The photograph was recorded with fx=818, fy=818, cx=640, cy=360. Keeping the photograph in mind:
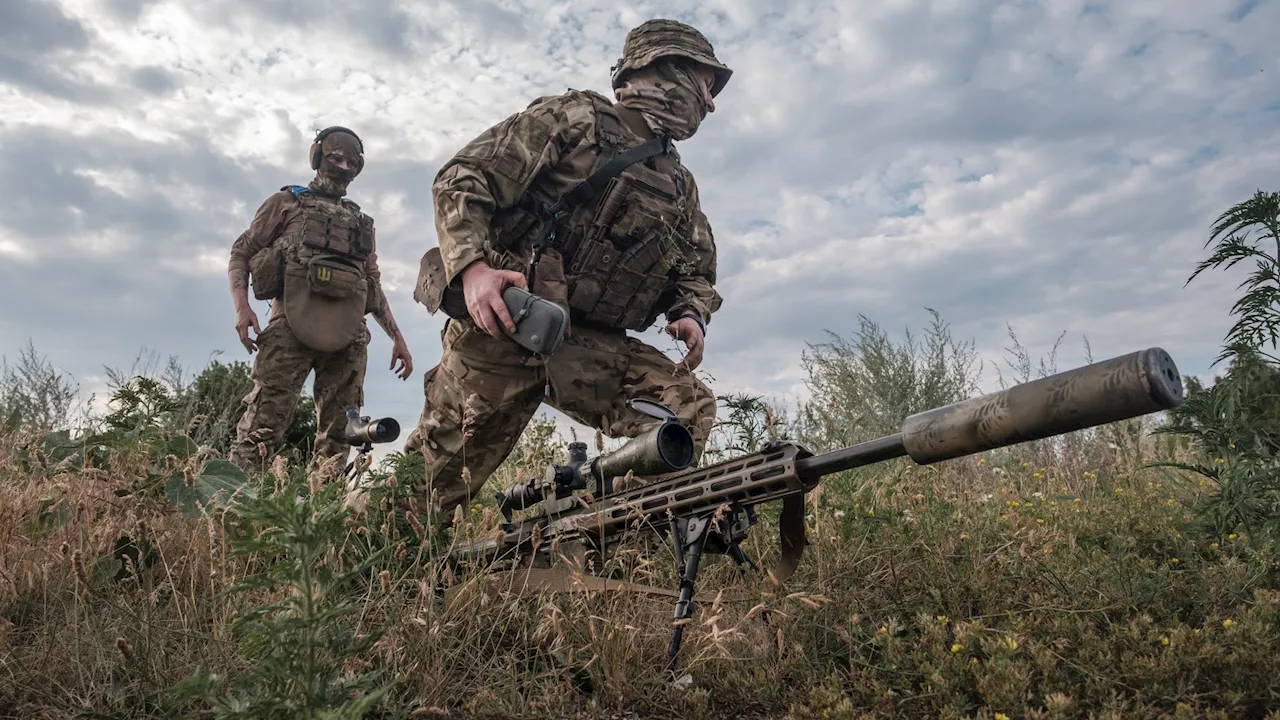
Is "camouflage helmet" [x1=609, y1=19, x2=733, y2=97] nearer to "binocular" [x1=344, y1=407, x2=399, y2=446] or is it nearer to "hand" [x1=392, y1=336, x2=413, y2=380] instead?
"binocular" [x1=344, y1=407, x2=399, y2=446]

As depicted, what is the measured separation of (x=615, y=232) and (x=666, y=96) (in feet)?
2.44

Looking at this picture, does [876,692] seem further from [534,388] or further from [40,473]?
[40,473]

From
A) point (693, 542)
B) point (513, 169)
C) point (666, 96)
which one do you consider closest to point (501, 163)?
point (513, 169)

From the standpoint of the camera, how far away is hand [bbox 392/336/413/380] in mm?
8203

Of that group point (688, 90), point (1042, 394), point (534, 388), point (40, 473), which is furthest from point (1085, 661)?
point (40, 473)

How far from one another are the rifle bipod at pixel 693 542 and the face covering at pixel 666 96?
81.8 inches

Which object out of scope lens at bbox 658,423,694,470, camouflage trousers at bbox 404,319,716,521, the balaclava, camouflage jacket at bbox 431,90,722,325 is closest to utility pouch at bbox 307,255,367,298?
the balaclava

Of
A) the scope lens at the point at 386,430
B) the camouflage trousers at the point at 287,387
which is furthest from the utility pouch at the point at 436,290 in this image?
the camouflage trousers at the point at 287,387

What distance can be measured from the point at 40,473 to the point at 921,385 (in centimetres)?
638

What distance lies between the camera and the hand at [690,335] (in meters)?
4.13

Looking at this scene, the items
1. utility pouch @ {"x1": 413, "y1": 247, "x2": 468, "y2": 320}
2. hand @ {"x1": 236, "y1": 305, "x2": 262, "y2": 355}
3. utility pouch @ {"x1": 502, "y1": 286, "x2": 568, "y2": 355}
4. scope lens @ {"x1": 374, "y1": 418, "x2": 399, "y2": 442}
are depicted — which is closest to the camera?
utility pouch @ {"x1": 502, "y1": 286, "x2": 568, "y2": 355}

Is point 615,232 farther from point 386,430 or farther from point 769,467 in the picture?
point 386,430

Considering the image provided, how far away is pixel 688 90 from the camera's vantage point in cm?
404

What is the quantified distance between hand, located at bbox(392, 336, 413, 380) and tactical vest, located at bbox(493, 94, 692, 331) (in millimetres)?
4667
